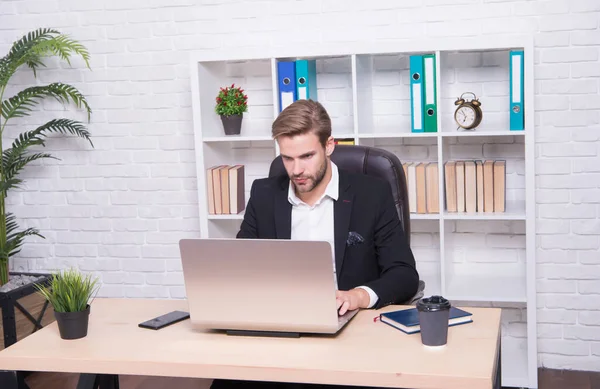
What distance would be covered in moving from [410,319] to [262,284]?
0.40 m

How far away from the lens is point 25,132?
163 inches

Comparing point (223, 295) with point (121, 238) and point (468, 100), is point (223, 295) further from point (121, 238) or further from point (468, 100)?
point (121, 238)

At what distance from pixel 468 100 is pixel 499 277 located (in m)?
0.86

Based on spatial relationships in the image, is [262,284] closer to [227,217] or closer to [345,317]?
[345,317]

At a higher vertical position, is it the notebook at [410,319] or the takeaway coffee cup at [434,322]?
the takeaway coffee cup at [434,322]

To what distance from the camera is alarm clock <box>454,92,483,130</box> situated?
3.39 metres

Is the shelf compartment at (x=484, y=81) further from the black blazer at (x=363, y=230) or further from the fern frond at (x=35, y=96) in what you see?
the fern frond at (x=35, y=96)

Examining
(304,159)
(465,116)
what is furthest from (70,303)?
(465,116)

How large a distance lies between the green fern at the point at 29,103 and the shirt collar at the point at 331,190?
1804mm

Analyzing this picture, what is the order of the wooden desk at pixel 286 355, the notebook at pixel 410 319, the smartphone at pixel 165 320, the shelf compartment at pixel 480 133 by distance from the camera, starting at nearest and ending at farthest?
the wooden desk at pixel 286 355 < the notebook at pixel 410 319 < the smartphone at pixel 165 320 < the shelf compartment at pixel 480 133

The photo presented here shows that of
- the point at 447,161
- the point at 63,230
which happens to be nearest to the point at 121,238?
the point at 63,230

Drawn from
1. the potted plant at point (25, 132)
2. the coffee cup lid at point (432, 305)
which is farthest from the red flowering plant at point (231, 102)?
the coffee cup lid at point (432, 305)

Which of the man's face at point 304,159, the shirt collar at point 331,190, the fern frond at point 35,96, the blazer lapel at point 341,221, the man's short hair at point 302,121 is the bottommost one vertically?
the blazer lapel at point 341,221

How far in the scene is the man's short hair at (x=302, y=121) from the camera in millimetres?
2357
